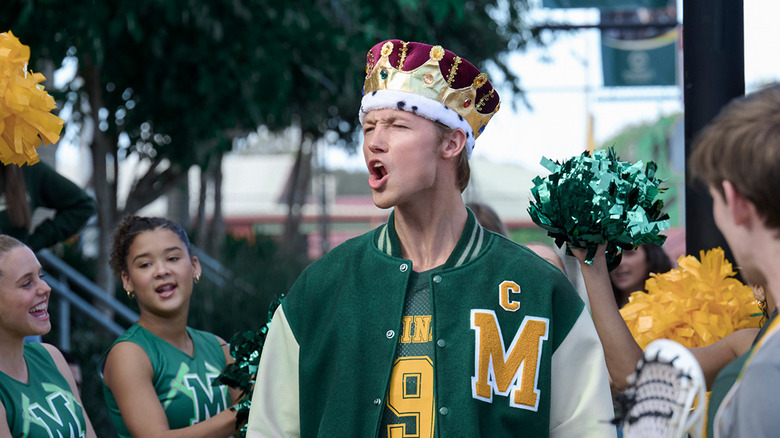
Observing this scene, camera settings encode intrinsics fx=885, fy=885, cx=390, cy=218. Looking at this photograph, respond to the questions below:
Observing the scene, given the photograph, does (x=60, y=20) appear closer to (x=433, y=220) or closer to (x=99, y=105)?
(x=99, y=105)

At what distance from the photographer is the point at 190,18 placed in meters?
6.34

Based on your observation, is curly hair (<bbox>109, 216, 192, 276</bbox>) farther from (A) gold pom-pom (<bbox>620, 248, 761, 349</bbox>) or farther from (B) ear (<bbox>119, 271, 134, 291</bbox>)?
(A) gold pom-pom (<bbox>620, 248, 761, 349</bbox>)

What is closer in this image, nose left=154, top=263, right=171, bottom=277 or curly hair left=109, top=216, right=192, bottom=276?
nose left=154, top=263, right=171, bottom=277

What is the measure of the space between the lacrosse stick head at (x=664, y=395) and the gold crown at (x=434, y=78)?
3.13 ft

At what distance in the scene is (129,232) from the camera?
11.7 ft

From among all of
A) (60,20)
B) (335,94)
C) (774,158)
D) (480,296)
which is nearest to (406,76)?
(480,296)

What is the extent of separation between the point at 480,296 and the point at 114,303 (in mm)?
5256

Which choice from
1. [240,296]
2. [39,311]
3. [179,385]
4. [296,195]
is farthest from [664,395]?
[296,195]

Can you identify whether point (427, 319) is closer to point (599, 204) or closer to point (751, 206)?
point (599, 204)

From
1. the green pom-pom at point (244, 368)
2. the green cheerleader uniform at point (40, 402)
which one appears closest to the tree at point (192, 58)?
the green cheerleader uniform at point (40, 402)

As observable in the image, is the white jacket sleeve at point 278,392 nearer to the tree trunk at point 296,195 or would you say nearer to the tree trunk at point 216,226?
the tree trunk at point 216,226

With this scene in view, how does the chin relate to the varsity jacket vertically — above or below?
above

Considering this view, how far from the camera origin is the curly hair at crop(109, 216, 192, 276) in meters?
3.56

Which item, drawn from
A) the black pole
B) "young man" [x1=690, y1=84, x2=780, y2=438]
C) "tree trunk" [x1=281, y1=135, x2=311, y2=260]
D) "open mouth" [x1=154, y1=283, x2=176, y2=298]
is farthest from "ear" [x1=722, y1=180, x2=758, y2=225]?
"tree trunk" [x1=281, y1=135, x2=311, y2=260]
